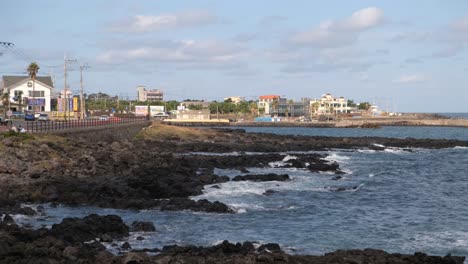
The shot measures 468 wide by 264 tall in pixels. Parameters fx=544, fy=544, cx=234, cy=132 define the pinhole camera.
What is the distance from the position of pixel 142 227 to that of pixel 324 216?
9.70 m

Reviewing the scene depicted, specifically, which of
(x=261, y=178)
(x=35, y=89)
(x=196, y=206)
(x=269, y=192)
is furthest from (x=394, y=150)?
(x=35, y=89)

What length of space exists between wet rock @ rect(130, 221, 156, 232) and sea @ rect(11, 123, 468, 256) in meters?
0.31

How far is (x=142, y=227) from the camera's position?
22.0 m

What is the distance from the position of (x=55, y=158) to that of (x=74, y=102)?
2558 inches

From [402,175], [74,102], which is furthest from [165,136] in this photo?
[402,175]

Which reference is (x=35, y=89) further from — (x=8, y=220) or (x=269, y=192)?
(x=8, y=220)

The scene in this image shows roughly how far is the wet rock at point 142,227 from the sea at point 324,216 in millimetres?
313

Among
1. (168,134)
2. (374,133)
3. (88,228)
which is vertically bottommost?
(374,133)

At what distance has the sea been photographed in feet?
69.7

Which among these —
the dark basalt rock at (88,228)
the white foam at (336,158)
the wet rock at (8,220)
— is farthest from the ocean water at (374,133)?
the wet rock at (8,220)

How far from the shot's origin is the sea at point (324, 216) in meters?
21.2

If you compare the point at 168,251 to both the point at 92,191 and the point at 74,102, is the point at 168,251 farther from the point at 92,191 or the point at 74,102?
the point at 74,102

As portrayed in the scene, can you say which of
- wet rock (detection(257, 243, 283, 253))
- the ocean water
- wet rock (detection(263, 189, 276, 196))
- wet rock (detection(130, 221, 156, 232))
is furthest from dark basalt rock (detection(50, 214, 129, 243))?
the ocean water

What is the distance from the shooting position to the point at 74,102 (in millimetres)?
98312
